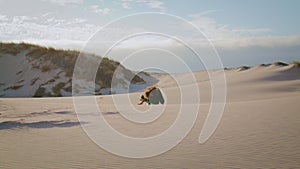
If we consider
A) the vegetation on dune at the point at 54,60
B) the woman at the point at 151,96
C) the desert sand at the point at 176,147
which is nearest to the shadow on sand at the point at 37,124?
the desert sand at the point at 176,147

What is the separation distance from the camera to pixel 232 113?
8328mm

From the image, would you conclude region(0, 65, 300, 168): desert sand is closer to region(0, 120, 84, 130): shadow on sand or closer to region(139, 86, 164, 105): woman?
region(0, 120, 84, 130): shadow on sand

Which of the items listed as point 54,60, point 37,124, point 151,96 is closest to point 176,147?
point 37,124

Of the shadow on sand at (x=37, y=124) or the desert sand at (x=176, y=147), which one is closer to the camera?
the desert sand at (x=176, y=147)

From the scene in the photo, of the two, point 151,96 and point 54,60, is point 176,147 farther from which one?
point 54,60

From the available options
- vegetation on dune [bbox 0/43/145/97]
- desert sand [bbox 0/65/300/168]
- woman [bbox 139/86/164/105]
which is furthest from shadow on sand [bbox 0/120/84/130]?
vegetation on dune [bbox 0/43/145/97]

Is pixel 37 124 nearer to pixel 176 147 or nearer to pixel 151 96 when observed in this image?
pixel 176 147

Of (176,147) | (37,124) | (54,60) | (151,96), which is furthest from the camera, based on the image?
(54,60)

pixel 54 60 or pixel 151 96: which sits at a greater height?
pixel 54 60

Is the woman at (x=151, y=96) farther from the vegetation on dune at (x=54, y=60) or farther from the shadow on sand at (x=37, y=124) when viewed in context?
the vegetation on dune at (x=54, y=60)

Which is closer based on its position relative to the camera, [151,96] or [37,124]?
[37,124]

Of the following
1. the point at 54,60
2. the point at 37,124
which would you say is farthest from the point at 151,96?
the point at 54,60

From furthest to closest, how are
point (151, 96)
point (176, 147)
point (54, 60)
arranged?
point (54, 60) < point (151, 96) < point (176, 147)

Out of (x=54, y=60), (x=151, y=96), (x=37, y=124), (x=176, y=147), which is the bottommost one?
(x=176, y=147)
